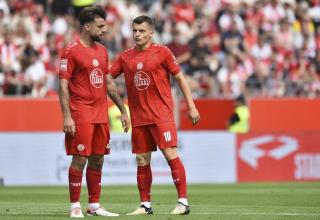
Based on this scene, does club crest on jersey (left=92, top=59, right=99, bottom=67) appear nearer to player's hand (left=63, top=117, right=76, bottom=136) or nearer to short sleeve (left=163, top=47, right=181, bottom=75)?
player's hand (left=63, top=117, right=76, bottom=136)

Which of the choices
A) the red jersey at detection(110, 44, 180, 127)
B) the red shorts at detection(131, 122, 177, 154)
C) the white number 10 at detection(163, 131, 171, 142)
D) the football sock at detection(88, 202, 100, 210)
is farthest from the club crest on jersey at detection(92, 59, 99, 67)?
the football sock at detection(88, 202, 100, 210)

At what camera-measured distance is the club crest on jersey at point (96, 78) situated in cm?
1258

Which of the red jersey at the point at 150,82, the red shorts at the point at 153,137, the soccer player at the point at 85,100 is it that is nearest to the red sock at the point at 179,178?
the red shorts at the point at 153,137

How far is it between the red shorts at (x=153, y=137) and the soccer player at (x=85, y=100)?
0.52 metres

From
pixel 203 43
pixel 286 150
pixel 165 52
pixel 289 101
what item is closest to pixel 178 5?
pixel 203 43

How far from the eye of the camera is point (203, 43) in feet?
89.7

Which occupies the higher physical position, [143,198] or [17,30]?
[17,30]

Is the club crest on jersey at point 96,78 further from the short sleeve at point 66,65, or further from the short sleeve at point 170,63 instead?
the short sleeve at point 170,63

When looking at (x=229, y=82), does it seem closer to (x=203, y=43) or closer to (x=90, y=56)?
(x=203, y=43)

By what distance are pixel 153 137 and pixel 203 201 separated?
3354 millimetres

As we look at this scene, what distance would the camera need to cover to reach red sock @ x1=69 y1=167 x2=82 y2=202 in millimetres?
12406

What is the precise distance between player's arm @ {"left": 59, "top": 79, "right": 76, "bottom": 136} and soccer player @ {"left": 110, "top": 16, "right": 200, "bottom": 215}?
1.05 meters

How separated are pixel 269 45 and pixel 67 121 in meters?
17.1

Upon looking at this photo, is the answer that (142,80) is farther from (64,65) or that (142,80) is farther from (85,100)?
(64,65)
